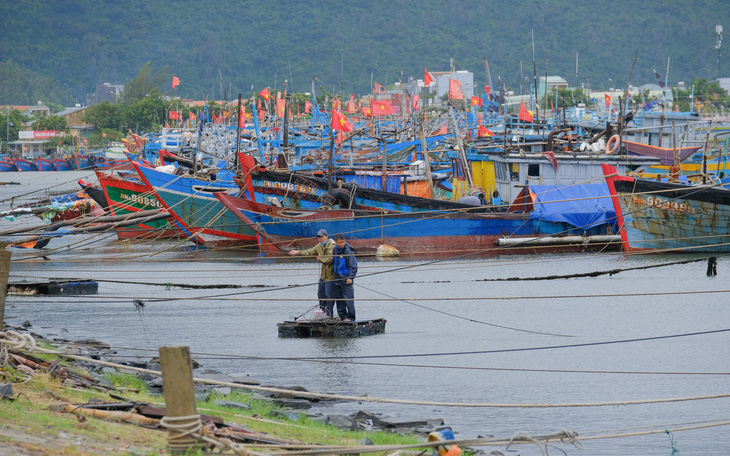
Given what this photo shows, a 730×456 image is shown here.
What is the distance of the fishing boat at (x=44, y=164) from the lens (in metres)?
93.4

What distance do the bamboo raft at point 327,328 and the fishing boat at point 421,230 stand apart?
1205 centimetres

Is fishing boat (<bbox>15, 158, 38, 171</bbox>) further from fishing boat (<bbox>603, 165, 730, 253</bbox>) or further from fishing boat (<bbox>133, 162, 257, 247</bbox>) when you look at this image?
fishing boat (<bbox>603, 165, 730, 253</bbox>)

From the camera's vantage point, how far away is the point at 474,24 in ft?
582

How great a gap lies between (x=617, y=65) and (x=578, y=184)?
142656 millimetres

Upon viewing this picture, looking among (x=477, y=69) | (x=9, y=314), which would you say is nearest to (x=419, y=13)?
(x=477, y=69)

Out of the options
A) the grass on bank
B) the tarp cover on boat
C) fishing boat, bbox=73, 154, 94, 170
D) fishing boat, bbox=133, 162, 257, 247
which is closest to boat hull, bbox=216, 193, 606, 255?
the tarp cover on boat

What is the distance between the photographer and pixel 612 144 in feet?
95.2

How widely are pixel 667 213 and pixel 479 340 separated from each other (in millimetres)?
10833

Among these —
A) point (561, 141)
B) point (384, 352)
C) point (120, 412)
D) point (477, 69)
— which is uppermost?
point (477, 69)

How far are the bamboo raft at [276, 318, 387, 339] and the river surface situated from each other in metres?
0.19

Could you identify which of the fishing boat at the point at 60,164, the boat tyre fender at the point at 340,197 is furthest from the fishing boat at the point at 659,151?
the fishing boat at the point at 60,164

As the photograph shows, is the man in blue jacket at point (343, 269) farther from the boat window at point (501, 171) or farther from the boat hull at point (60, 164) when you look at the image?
the boat hull at point (60, 164)

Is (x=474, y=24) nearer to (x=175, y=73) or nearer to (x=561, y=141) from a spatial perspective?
(x=175, y=73)

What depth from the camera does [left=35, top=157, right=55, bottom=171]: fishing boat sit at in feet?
306
